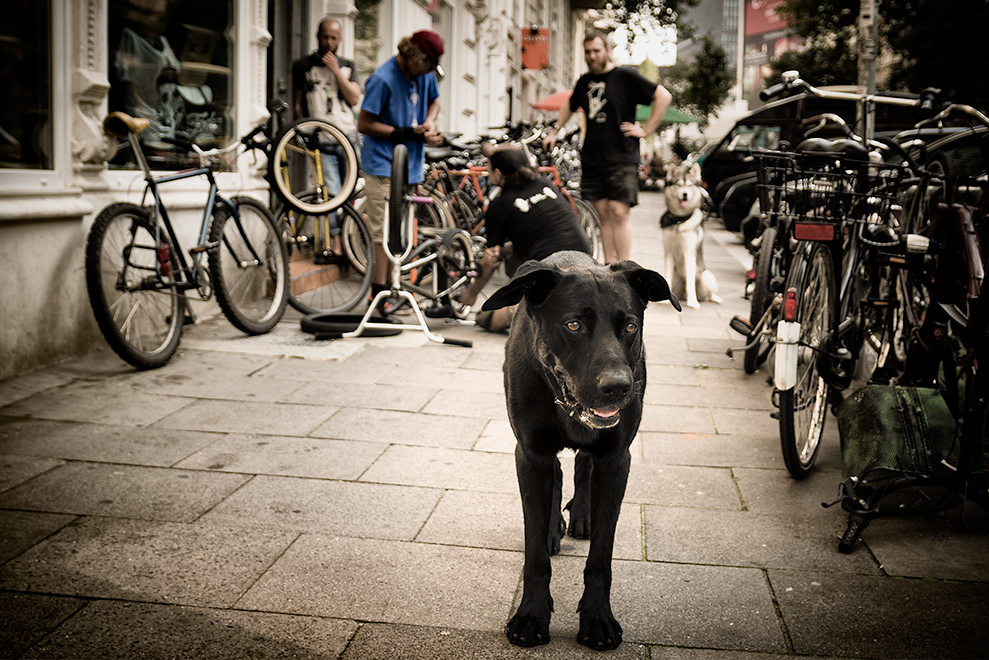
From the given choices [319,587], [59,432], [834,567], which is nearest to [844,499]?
[834,567]

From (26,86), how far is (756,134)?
596 inches

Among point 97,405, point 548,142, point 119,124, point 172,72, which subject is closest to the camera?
point 97,405

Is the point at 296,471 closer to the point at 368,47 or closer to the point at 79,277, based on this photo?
the point at 79,277

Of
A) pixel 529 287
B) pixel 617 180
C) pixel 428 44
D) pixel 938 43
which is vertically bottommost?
pixel 529 287

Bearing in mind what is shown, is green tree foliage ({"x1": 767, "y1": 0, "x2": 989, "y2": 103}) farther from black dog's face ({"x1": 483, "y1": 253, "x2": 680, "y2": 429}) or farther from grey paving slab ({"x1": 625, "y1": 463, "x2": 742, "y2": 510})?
black dog's face ({"x1": 483, "y1": 253, "x2": 680, "y2": 429})

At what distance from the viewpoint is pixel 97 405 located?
4828 millimetres

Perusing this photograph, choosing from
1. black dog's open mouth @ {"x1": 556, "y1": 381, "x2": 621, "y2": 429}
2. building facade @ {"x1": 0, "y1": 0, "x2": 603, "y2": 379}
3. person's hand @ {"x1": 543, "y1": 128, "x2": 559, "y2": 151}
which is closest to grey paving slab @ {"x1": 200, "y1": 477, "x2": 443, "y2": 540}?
black dog's open mouth @ {"x1": 556, "y1": 381, "x2": 621, "y2": 429}

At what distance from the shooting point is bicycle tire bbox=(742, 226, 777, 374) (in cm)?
586

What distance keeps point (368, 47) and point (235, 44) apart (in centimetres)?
418

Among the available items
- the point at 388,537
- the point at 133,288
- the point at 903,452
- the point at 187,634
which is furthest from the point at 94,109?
the point at 903,452

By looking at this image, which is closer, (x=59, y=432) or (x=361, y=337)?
(x=59, y=432)

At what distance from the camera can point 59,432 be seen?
4379mm

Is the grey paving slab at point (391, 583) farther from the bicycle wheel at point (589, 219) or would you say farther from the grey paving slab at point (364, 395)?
the bicycle wheel at point (589, 219)

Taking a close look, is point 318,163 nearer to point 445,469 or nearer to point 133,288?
point 133,288
